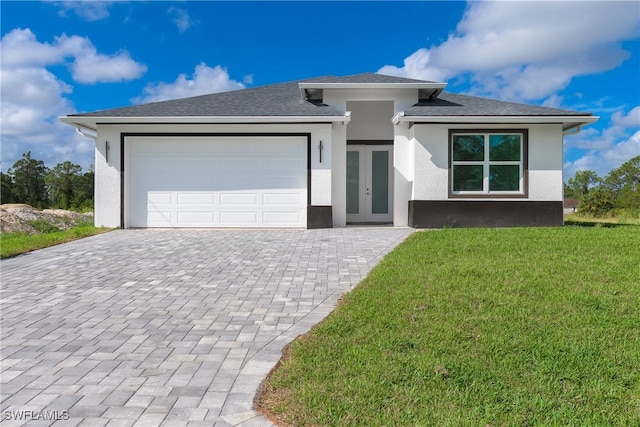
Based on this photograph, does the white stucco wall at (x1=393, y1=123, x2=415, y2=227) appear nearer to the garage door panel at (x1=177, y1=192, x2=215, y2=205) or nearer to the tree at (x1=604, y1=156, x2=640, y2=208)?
the garage door panel at (x1=177, y1=192, x2=215, y2=205)

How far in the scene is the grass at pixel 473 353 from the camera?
261 cm

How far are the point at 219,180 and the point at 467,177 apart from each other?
24.3 ft

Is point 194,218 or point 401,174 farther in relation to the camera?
point 401,174

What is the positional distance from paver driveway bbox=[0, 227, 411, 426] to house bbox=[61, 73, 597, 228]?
11.7 feet

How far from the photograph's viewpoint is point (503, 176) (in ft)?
40.7

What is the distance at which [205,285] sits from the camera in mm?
6035

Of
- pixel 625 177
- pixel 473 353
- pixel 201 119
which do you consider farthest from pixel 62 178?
pixel 625 177

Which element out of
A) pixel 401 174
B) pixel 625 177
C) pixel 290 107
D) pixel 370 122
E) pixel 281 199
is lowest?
pixel 281 199

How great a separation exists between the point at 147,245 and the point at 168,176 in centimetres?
361

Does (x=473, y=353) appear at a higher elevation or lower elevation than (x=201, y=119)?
lower

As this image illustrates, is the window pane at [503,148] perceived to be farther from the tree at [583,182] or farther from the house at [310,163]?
the tree at [583,182]

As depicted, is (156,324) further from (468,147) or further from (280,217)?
(468,147)

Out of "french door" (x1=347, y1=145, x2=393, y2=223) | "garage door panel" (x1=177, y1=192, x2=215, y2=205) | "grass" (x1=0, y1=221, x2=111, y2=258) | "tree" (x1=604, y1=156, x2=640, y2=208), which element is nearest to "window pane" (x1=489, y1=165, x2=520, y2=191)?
"french door" (x1=347, y1=145, x2=393, y2=223)

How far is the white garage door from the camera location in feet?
41.1
